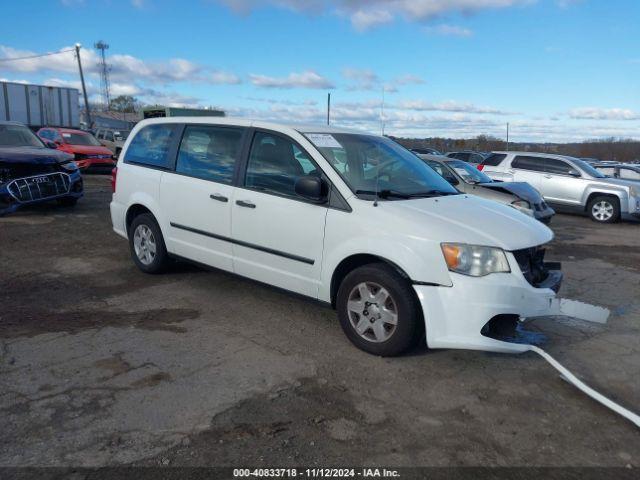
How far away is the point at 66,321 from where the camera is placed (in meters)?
4.77

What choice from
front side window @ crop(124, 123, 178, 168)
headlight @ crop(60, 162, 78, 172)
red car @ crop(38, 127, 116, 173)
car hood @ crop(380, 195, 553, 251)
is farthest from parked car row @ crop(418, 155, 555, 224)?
red car @ crop(38, 127, 116, 173)

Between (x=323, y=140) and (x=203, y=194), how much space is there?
53.9 inches

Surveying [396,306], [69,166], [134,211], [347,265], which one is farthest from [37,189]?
[396,306]

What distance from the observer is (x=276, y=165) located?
487 cm

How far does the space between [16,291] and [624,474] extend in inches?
219

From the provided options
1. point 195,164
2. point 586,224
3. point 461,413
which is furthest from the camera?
point 586,224

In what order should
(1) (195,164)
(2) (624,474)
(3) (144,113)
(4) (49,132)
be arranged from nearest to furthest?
1. (2) (624,474)
2. (1) (195,164)
3. (4) (49,132)
4. (3) (144,113)

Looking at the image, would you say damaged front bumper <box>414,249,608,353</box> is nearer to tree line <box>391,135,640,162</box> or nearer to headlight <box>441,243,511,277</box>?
headlight <box>441,243,511,277</box>

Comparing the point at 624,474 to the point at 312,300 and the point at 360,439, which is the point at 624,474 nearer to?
the point at 360,439

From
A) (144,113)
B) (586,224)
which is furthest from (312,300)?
(144,113)

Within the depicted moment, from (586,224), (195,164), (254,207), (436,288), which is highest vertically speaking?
(195,164)

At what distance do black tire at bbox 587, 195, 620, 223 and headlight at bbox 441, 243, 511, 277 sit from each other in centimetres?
1142

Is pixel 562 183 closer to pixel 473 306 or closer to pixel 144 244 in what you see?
pixel 144 244

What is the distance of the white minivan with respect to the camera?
387 centimetres
